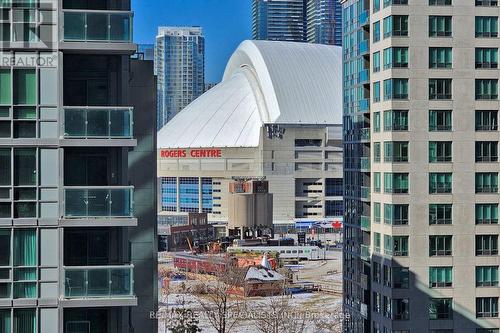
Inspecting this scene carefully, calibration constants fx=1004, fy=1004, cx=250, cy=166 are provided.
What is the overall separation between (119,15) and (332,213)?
143 meters

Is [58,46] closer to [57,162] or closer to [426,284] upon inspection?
[57,162]

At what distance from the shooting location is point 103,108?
14016 millimetres

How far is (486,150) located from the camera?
43750mm

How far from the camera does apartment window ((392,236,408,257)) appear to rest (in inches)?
1702

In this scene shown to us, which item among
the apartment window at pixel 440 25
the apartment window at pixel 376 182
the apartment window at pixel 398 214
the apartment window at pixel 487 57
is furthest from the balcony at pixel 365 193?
the apartment window at pixel 440 25

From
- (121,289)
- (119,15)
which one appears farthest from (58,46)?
(121,289)

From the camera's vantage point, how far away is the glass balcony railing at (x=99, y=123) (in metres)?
13.9

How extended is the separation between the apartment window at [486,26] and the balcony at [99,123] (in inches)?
1266

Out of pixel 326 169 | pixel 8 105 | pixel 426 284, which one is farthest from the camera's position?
pixel 326 169

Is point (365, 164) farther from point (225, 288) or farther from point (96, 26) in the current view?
point (225, 288)

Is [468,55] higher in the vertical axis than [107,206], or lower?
higher

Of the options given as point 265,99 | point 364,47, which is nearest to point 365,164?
point 364,47

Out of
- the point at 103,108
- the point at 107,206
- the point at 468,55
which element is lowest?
the point at 107,206

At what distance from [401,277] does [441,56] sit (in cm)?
970
